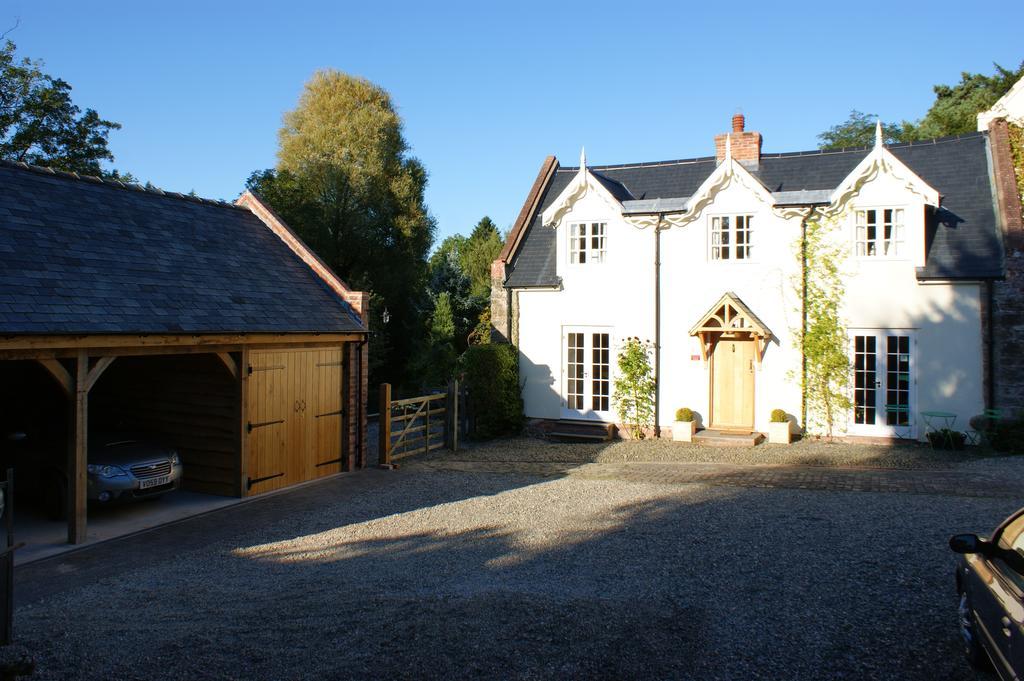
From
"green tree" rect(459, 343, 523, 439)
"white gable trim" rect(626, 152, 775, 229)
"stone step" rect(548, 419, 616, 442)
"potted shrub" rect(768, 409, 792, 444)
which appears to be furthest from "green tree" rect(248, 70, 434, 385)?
"potted shrub" rect(768, 409, 792, 444)

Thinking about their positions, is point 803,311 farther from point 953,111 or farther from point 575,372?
point 953,111

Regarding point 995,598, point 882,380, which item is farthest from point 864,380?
point 995,598

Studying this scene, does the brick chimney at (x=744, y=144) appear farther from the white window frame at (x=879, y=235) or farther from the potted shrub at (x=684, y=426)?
the potted shrub at (x=684, y=426)

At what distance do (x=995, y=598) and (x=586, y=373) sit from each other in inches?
598

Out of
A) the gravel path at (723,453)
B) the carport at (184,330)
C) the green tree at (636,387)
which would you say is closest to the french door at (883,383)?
the gravel path at (723,453)

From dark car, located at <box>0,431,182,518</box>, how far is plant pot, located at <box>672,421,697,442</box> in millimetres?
12006

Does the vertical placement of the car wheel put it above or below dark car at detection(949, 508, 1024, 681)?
below

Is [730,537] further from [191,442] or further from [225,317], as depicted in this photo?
[191,442]

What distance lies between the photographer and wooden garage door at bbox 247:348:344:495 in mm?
12711

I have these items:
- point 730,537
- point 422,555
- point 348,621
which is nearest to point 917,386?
A: point 730,537

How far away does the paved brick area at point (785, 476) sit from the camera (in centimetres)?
1248

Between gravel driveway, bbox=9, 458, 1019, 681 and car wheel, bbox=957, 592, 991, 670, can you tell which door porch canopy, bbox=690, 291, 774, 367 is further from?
car wheel, bbox=957, 592, 991, 670

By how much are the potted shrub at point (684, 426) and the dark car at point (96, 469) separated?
1201cm

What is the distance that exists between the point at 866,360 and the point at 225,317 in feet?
47.4
